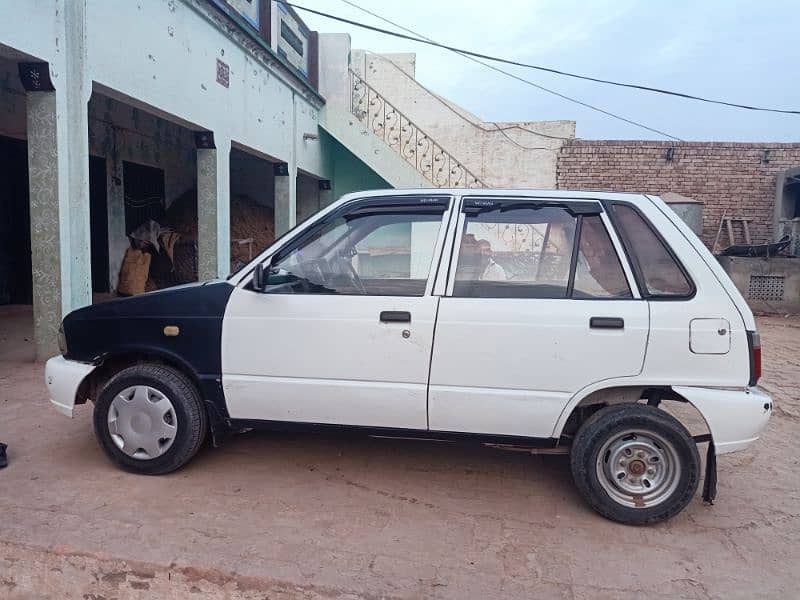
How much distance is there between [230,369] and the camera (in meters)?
3.38

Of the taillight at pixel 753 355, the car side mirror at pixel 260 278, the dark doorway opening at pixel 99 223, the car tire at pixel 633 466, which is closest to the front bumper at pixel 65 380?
the car side mirror at pixel 260 278

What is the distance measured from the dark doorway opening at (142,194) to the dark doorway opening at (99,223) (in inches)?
22.1

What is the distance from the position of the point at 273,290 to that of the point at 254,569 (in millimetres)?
1505

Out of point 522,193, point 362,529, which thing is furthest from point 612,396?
point 362,529

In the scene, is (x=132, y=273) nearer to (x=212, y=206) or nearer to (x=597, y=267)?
Result: (x=212, y=206)

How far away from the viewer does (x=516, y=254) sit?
10.9 ft

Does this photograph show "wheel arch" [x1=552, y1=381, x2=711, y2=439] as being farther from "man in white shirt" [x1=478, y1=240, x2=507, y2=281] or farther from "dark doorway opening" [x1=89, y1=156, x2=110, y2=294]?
"dark doorway opening" [x1=89, y1=156, x2=110, y2=294]

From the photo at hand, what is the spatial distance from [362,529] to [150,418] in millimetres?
1514

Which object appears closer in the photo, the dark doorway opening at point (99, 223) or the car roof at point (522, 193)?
the car roof at point (522, 193)

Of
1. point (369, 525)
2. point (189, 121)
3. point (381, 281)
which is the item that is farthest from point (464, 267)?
point (189, 121)

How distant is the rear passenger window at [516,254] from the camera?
3189 mm

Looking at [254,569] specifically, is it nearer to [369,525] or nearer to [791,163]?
[369,525]

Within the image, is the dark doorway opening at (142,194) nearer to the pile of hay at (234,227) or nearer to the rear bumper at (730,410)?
the pile of hay at (234,227)

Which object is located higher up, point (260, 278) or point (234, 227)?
point (234, 227)
